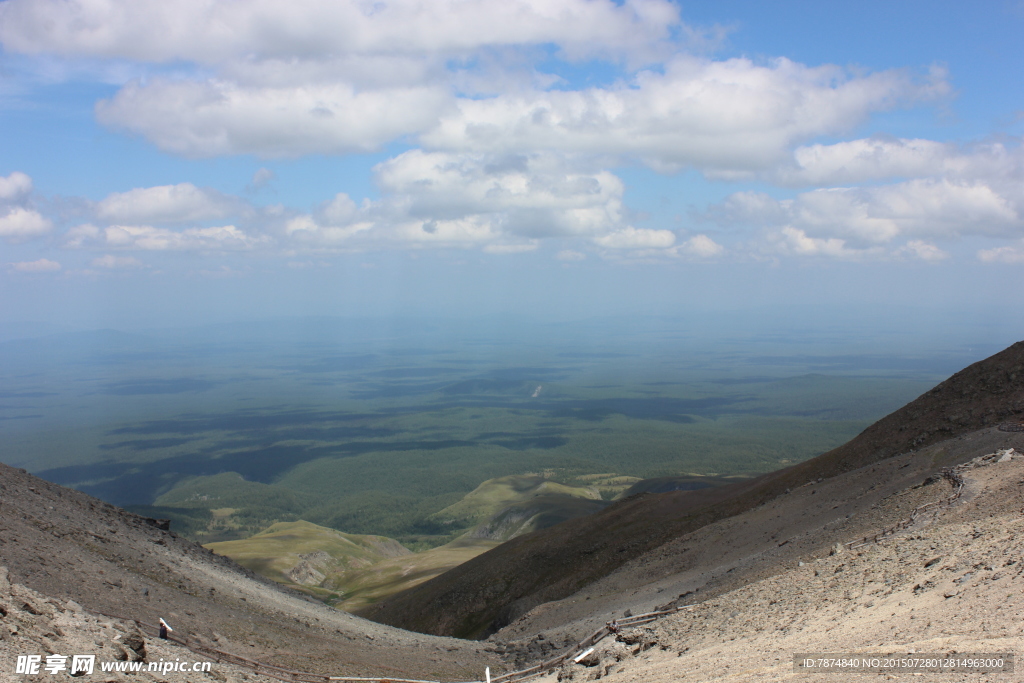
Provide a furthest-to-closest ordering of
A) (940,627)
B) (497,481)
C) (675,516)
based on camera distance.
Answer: (497,481), (675,516), (940,627)

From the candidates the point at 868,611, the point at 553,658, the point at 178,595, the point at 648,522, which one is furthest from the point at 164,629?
the point at 648,522

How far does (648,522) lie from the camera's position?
41000 millimetres

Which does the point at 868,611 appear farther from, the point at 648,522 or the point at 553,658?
the point at 648,522

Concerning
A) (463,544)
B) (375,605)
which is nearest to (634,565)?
(375,605)

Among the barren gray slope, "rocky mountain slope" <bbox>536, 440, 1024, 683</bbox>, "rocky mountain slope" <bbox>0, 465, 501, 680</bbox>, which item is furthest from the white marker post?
the barren gray slope

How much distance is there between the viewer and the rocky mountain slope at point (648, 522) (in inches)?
1288

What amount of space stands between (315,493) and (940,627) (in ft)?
596

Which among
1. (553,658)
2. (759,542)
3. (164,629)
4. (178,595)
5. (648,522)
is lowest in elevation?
(648,522)

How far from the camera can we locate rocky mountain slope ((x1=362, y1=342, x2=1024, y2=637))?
107ft

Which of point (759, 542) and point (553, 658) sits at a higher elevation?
point (759, 542)

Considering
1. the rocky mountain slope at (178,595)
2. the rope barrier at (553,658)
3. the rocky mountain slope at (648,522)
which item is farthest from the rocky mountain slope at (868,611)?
the rocky mountain slope at (648,522)

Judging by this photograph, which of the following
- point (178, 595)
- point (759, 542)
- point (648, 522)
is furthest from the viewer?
point (648, 522)

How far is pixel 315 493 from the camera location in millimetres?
177500

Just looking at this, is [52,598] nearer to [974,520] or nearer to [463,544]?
[974,520]
